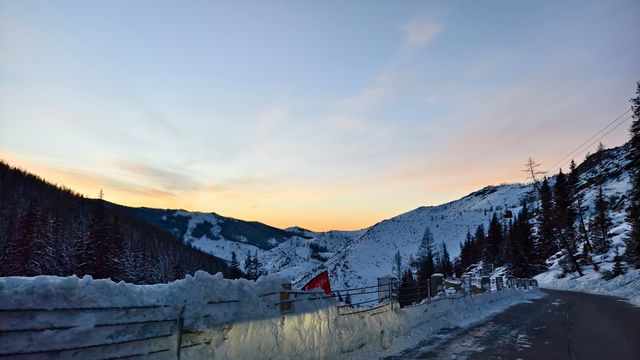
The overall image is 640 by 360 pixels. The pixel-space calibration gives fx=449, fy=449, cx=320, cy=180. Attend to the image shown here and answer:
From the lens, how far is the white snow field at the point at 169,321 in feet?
12.8

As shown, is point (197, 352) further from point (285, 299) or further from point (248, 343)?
point (285, 299)

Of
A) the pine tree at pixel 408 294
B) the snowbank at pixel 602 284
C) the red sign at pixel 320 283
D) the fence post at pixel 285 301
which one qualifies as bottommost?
the snowbank at pixel 602 284

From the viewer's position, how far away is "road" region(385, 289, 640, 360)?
374 inches

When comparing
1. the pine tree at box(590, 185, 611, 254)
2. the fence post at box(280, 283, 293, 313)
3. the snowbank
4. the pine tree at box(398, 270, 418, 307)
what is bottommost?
the snowbank

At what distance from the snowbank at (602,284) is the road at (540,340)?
10831mm

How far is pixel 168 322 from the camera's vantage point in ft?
17.1

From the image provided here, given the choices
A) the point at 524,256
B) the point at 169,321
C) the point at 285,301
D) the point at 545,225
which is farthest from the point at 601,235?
the point at 169,321

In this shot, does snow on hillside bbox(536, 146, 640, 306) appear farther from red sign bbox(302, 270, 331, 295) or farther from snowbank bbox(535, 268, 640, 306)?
red sign bbox(302, 270, 331, 295)

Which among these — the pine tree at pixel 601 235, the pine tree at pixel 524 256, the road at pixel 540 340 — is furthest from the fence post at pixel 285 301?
the pine tree at pixel 524 256

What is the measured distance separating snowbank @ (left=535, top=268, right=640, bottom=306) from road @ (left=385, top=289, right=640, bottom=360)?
10831 millimetres

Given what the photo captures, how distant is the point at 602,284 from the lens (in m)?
40.4

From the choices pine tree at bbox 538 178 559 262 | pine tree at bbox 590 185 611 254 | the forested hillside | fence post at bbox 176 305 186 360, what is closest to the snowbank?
pine tree at bbox 590 185 611 254

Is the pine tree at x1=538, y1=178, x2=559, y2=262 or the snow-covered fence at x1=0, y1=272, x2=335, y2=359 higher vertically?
the pine tree at x1=538, y1=178, x2=559, y2=262

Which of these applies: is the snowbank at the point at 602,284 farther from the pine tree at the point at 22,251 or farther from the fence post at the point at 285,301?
the pine tree at the point at 22,251
